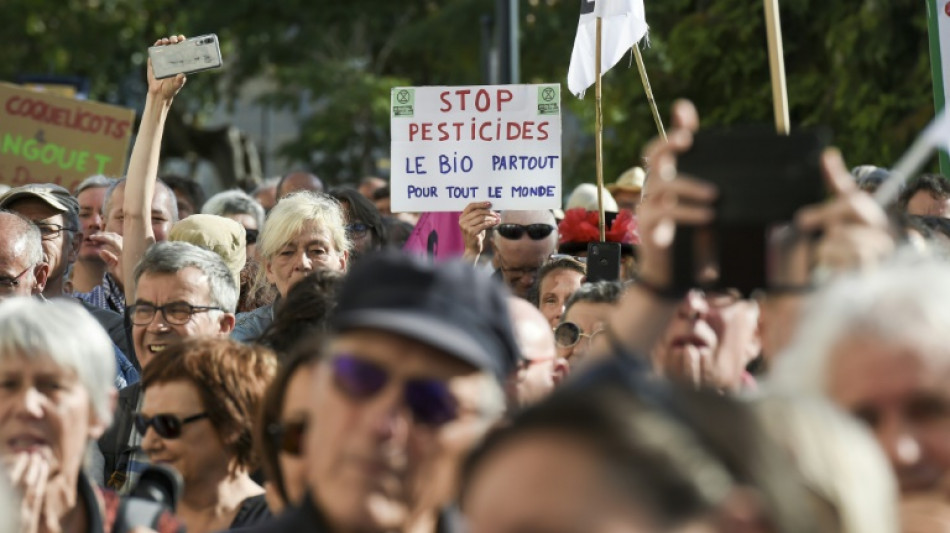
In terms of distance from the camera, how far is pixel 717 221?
2908 mm

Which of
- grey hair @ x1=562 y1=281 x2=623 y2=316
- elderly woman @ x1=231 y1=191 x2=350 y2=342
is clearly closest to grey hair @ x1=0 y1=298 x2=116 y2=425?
grey hair @ x1=562 y1=281 x2=623 y2=316

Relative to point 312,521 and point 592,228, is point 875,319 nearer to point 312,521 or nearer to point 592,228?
point 312,521

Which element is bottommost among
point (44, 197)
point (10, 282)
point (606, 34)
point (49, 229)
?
point (10, 282)

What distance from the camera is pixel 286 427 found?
345 cm

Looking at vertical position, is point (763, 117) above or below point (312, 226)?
above

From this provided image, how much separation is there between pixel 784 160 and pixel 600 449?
1.14 metres

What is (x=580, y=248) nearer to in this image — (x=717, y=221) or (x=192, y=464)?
(x=192, y=464)

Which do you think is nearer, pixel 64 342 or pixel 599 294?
pixel 64 342

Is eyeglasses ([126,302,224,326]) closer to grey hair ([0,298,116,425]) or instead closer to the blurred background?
grey hair ([0,298,116,425])

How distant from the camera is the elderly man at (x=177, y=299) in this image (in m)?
5.86

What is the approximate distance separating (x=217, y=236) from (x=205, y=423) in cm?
264

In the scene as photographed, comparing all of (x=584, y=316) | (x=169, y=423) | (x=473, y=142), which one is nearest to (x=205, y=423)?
(x=169, y=423)

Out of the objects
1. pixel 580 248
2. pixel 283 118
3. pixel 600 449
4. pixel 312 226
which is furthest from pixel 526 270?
pixel 283 118

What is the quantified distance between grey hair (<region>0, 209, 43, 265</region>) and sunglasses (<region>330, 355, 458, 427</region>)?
434cm
